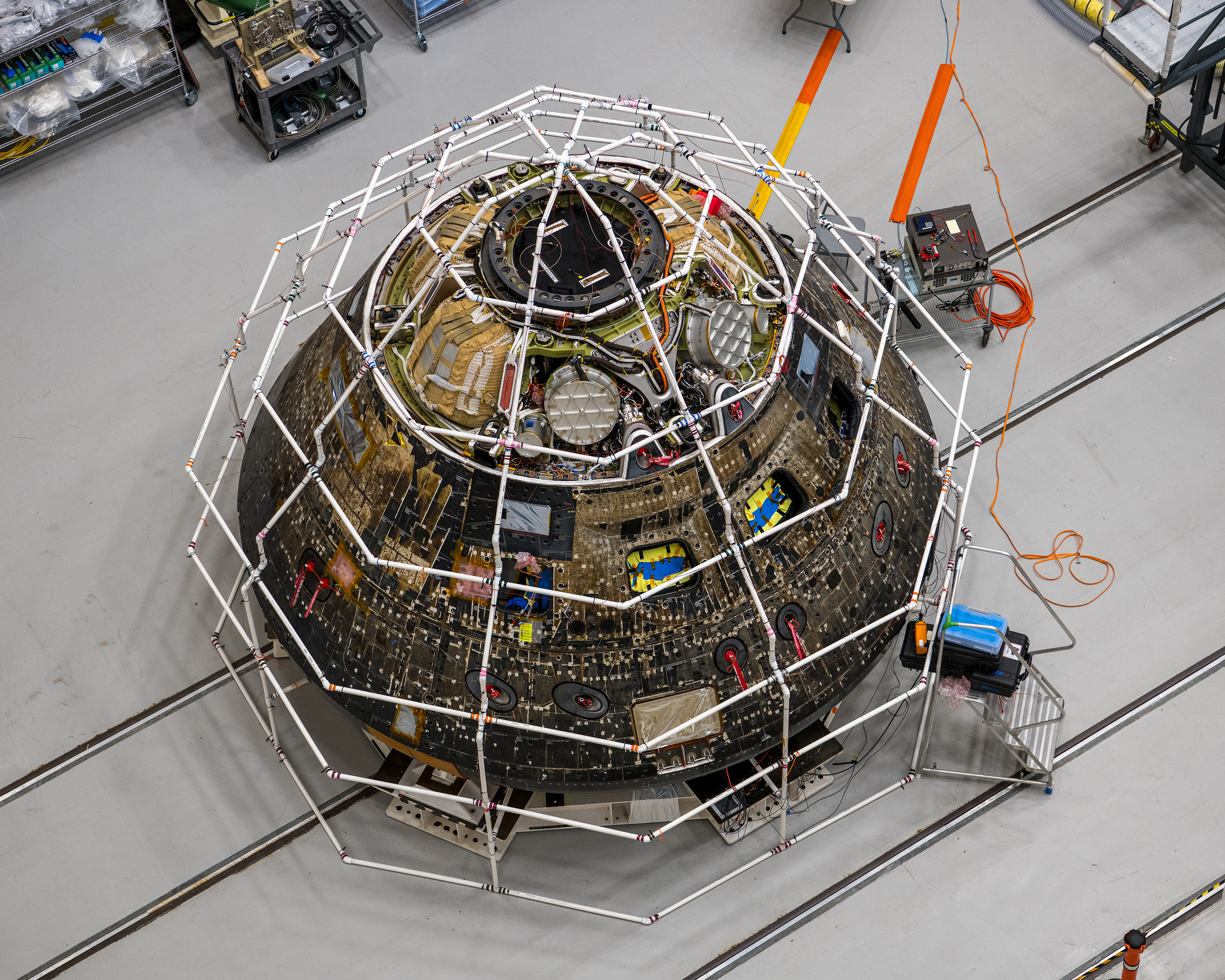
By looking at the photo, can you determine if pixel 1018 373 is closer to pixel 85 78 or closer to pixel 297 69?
pixel 297 69

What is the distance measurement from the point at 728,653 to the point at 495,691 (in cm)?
167

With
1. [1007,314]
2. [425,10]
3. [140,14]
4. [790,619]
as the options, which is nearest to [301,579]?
[790,619]

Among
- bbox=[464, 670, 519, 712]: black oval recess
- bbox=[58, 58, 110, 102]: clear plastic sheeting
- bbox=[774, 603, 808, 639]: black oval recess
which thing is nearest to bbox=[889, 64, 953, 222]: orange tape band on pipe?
bbox=[774, 603, 808, 639]: black oval recess

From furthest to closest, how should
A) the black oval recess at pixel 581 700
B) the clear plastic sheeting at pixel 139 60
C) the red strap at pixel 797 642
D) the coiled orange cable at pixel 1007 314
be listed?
the clear plastic sheeting at pixel 139 60
the coiled orange cable at pixel 1007 314
the red strap at pixel 797 642
the black oval recess at pixel 581 700

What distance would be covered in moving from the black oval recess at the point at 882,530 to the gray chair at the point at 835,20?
714 cm

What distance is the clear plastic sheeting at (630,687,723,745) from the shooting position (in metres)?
10.6

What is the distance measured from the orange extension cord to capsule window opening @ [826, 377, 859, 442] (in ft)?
3.18

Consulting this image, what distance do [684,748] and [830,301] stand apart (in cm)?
361

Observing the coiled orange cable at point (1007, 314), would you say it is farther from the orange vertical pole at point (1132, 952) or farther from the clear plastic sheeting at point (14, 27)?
the clear plastic sheeting at point (14, 27)

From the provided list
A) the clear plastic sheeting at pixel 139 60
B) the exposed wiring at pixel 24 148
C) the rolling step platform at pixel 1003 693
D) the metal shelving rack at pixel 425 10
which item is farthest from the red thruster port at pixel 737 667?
the exposed wiring at pixel 24 148

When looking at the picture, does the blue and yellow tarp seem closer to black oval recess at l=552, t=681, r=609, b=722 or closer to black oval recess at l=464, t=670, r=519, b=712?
black oval recess at l=552, t=681, r=609, b=722

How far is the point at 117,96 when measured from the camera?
52.1 feet

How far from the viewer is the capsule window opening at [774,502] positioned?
10.6 m

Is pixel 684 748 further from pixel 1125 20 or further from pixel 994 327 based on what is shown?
pixel 1125 20
